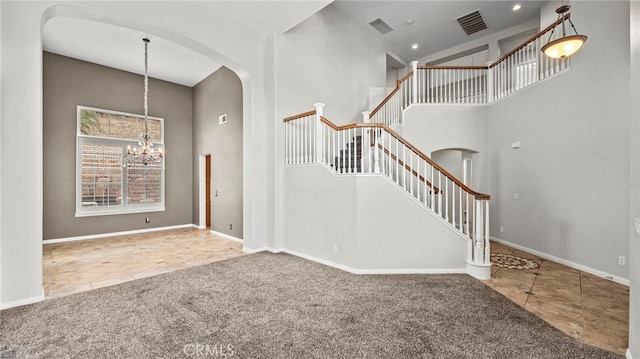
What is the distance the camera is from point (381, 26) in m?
7.45

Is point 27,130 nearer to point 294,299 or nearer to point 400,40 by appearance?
point 294,299

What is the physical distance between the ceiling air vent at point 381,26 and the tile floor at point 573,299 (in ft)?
21.2

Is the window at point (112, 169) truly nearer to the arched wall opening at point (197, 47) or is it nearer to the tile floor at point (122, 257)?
the tile floor at point (122, 257)

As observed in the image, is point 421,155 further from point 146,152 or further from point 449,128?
point 146,152

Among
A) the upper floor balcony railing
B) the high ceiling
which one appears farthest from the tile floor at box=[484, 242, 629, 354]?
the high ceiling

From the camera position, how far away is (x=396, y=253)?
4.07 m

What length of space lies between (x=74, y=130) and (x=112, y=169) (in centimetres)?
115

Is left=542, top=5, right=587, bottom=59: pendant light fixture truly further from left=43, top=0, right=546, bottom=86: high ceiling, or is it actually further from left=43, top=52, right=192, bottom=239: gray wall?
left=43, top=52, right=192, bottom=239: gray wall

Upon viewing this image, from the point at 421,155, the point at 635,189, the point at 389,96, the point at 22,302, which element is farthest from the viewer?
the point at 389,96

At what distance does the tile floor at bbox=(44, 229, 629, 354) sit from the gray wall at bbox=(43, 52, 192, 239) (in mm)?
581

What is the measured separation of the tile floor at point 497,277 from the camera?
2.68 meters

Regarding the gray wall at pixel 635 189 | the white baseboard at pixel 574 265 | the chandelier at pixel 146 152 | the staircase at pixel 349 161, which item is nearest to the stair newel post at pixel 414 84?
the staircase at pixel 349 161

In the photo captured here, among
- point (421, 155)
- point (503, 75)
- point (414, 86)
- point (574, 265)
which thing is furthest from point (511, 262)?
point (414, 86)

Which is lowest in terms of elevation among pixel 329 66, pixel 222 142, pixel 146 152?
pixel 146 152
